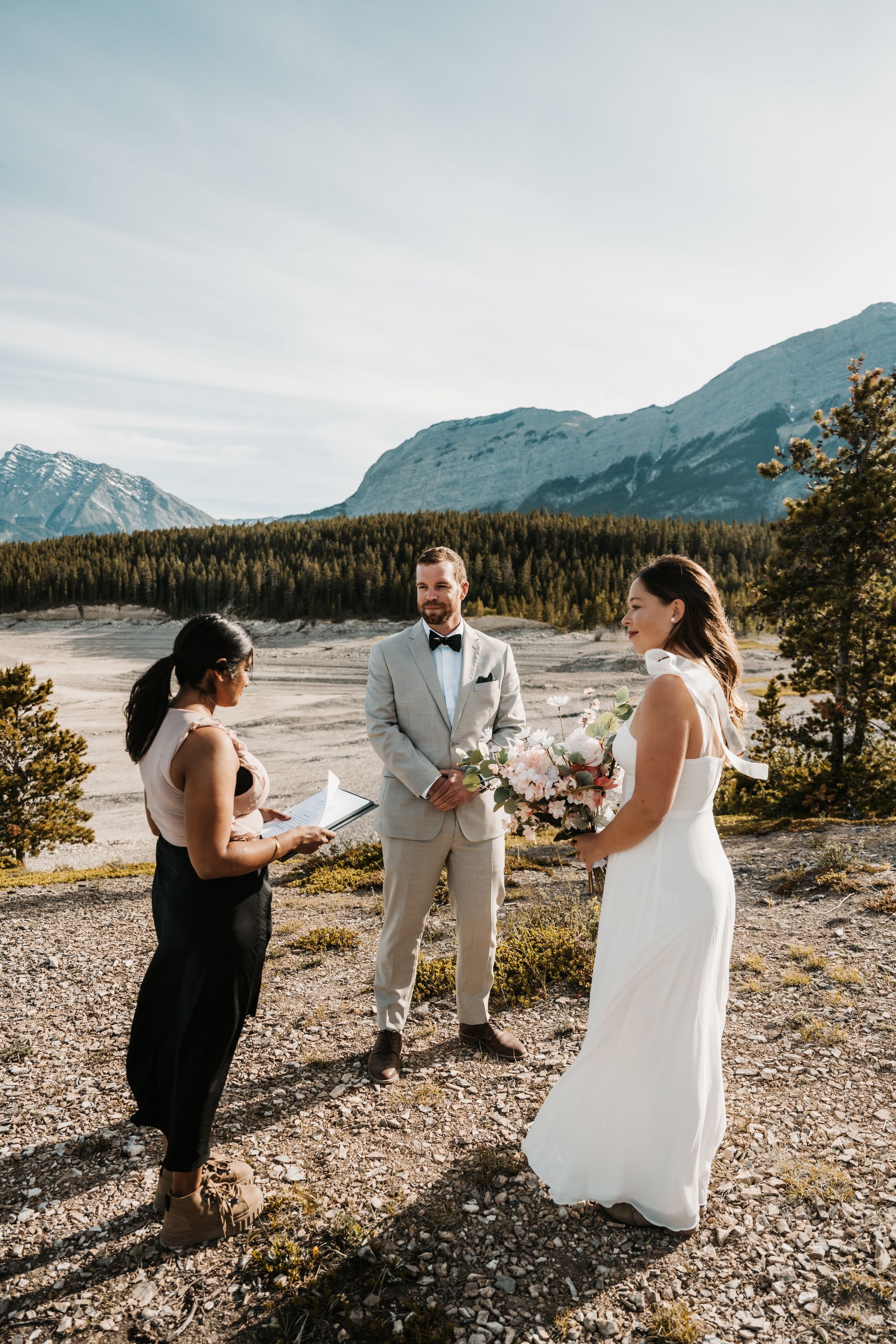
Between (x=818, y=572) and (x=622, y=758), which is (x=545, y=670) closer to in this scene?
(x=818, y=572)

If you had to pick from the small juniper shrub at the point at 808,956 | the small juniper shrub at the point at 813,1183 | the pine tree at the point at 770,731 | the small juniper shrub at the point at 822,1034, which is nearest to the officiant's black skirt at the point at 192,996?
the small juniper shrub at the point at 813,1183

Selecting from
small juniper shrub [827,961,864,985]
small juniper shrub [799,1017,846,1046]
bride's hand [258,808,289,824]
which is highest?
bride's hand [258,808,289,824]

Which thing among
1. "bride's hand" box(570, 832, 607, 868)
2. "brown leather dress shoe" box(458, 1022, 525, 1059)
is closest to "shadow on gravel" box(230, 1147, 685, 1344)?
"brown leather dress shoe" box(458, 1022, 525, 1059)

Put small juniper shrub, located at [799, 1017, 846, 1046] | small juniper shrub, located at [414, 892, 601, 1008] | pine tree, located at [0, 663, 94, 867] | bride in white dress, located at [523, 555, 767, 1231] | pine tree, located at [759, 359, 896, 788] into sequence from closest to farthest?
1. bride in white dress, located at [523, 555, 767, 1231]
2. small juniper shrub, located at [799, 1017, 846, 1046]
3. small juniper shrub, located at [414, 892, 601, 1008]
4. pine tree, located at [759, 359, 896, 788]
5. pine tree, located at [0, 663, 94, 867]

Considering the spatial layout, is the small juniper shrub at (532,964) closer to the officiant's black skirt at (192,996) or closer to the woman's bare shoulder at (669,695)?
the officiant's black skirt at (192,996)

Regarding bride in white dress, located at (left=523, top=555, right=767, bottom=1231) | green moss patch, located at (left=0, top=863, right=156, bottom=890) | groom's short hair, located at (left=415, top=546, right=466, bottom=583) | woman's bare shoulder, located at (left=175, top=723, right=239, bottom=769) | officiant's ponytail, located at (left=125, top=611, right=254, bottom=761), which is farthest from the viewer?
green moss patch, located at (left=0, top=863, right=156, bottom=890)

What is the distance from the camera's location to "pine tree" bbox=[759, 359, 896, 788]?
1555 cm

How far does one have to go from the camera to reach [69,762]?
1691 cm

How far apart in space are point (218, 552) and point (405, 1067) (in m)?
128

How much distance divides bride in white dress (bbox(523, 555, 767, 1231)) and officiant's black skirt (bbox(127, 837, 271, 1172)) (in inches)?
66.3

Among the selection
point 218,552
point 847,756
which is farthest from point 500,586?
point 847,756

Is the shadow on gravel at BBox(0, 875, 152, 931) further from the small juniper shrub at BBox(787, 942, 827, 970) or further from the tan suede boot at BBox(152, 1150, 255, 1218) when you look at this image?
the small juniper shrub at BBox(787, 942, 827, 970)

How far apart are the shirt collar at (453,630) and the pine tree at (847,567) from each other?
13.3 m

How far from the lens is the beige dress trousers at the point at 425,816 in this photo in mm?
4844
